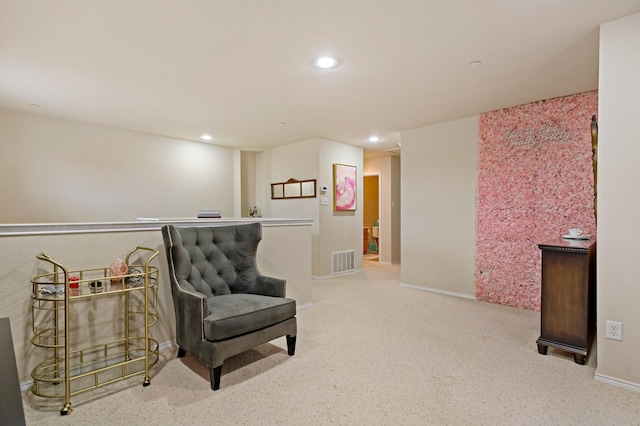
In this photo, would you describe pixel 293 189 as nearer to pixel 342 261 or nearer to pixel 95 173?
pixel 342 261

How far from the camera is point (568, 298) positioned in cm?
248

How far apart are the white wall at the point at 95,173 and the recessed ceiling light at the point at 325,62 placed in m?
3.53

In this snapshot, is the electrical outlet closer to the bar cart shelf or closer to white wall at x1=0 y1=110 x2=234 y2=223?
the bar cart shelf

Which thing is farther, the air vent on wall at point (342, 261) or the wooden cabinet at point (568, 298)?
the air vent on wall at point (342, 261)

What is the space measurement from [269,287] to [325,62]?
1919mm

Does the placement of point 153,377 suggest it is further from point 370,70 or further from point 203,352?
point 370,70

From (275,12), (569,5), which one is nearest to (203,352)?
(275,12)

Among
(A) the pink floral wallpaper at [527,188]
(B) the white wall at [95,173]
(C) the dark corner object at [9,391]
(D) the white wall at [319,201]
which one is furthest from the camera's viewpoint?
(D) the white wall at [319,201]

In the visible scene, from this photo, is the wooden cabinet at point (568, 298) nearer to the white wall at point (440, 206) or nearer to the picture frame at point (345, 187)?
the white wall at point (440, 206)

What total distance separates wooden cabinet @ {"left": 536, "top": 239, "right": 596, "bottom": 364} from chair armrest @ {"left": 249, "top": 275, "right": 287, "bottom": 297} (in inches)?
83.2

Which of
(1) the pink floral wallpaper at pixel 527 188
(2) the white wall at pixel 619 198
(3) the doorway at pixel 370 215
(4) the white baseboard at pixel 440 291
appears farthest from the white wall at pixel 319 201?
(2) the white wall at pixel 619 198

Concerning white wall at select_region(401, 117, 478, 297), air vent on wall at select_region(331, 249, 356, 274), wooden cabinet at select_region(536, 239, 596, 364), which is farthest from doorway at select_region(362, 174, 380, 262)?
wooden cabinet at select_region(536, 239, 596, 364)

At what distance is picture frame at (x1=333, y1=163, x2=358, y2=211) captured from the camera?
554 centimetres

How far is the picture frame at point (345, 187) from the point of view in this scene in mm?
5544
